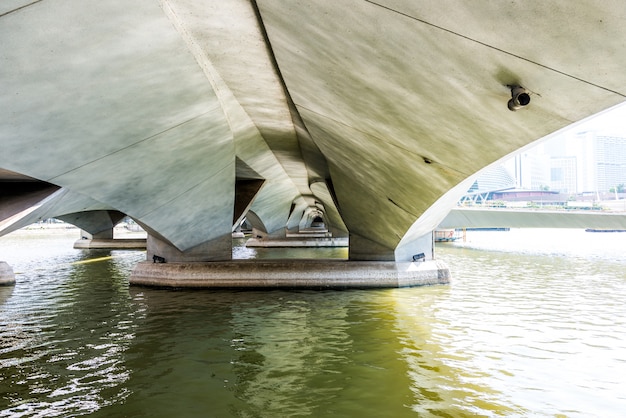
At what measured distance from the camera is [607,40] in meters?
3.83

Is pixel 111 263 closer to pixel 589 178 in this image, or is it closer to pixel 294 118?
pixel 294 118

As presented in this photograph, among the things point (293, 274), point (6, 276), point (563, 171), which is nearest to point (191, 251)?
point (293, 274)

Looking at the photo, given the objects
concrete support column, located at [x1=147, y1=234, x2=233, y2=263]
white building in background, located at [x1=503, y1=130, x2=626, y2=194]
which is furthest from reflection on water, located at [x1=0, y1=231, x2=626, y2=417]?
white building in background, located at [x1=503, y1=130, x2=626, y2=194]

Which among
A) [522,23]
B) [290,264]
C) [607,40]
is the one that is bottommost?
[290,264]

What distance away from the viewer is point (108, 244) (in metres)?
38.1

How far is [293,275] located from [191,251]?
16.7ft

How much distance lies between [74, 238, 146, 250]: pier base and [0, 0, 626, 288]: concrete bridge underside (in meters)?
21.6

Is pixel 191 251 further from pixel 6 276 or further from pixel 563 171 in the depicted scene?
pixel 563 171

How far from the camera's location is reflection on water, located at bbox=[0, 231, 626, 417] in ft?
21.7

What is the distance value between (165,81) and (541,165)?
148 metres

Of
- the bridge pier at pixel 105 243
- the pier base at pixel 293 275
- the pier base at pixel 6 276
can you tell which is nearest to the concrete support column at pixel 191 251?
the pier base at pixel 293 275

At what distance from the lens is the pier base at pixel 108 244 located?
37438 mm

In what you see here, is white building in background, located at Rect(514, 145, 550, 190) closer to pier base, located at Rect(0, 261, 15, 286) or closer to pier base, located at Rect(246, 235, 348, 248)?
pier base, located at Rect(246, 235, 348, 248)

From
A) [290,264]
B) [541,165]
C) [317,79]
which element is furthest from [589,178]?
[317,79]
